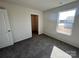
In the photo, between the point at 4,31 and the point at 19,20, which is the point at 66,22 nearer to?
the point at 19,20

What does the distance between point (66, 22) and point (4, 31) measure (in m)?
3.67

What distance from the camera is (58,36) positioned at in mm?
3385

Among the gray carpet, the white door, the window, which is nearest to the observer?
the gray carpet

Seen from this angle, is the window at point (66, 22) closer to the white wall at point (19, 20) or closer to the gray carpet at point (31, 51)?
the gray carpet at point (31, 51)

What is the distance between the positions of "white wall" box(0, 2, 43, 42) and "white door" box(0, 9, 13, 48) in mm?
271

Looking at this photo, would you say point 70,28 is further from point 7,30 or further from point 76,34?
point 7,30

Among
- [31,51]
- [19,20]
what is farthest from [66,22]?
[19,20]

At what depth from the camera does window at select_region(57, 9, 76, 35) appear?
2.58 meters

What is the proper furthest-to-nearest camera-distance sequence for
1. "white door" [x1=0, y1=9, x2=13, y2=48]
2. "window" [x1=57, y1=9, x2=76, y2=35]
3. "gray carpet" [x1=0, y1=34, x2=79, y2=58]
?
"window" [x1=57, y1=9, x2=76, y2=35] → "white door" [x1=0, y1=9, x2=13, y2=48] → "gray carpet" [x1=0, y1=34, x2=79, y2=58]

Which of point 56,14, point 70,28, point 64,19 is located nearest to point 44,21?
point 56,14

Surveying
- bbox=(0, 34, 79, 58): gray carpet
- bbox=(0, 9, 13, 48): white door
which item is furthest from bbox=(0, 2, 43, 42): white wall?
bbox=(0, 34, 79, 58): gray carpet

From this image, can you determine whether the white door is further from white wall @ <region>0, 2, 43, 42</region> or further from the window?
the window

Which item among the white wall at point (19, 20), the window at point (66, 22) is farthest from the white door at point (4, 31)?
the window at point (66, 22)

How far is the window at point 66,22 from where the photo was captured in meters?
2.58
